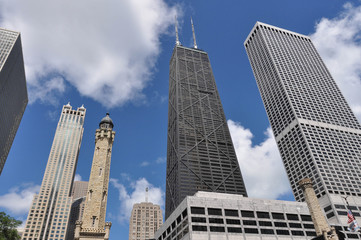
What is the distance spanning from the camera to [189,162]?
580ft

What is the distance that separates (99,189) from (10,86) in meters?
121

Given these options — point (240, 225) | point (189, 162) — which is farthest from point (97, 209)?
point (189, 162)

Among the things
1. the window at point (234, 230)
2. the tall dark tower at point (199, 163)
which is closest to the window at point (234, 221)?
the window at point (234, 230)

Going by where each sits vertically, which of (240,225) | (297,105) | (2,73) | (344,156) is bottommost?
(240,225)

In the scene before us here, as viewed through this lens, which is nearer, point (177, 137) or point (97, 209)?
point (97, 209)

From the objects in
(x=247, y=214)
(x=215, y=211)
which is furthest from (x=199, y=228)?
(x=247, y=214)

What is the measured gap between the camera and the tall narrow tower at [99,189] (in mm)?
41344

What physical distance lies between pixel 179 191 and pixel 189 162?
72.2ft

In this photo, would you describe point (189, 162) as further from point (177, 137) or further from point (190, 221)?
point (190, 221)

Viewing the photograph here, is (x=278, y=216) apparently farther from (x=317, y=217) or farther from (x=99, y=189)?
(x=99, y=189)

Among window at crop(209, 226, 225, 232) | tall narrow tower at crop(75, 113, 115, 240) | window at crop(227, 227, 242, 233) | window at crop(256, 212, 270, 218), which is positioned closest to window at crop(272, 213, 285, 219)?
window at crop(256, 212, 270, 218)

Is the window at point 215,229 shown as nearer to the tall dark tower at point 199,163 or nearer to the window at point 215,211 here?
the window at point 215,211

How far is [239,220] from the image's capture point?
92.6 meters

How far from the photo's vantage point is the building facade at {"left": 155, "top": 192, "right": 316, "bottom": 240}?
291ft
